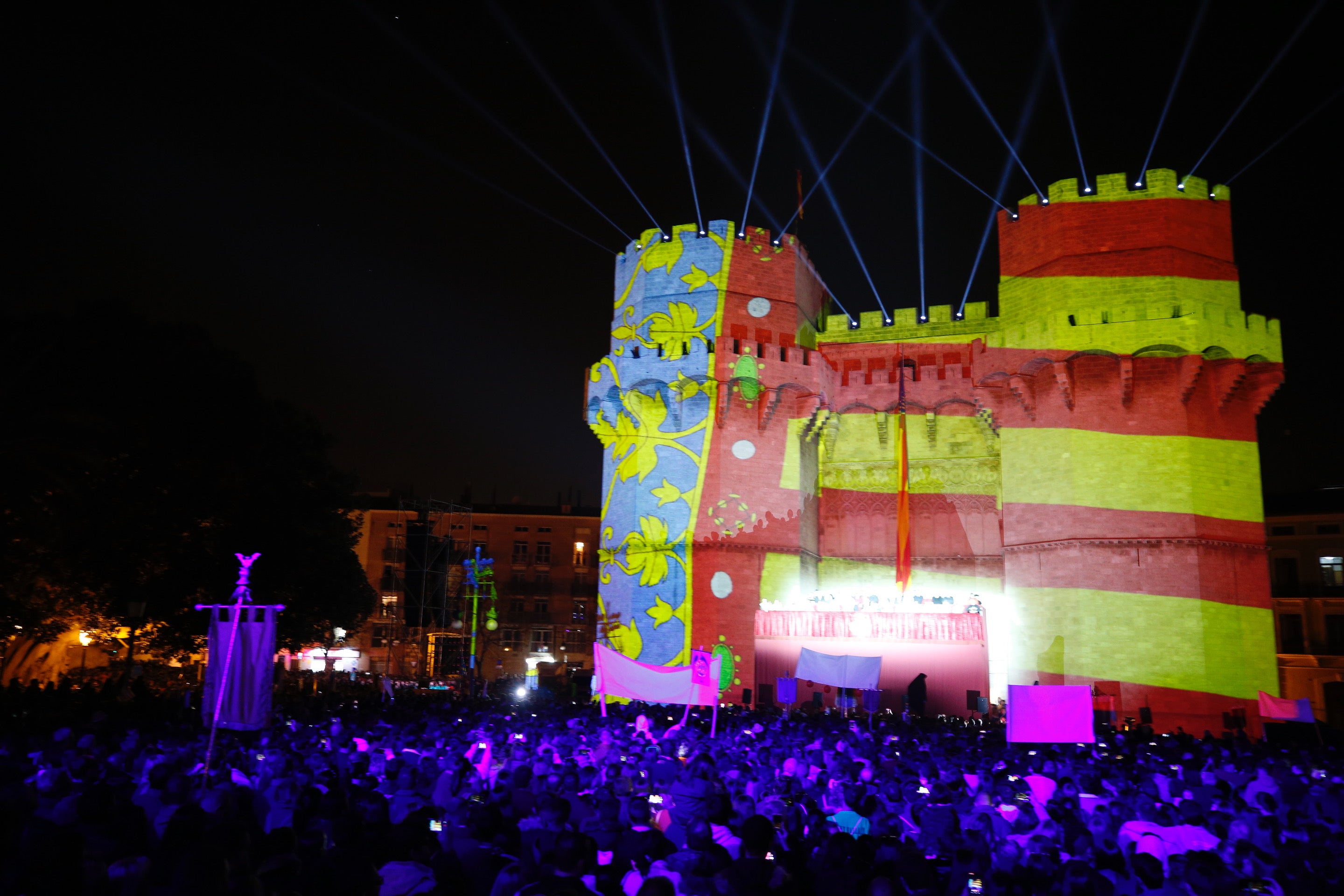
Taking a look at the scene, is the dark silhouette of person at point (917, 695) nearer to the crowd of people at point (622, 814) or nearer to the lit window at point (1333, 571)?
the crowd of people at point (622, 814)

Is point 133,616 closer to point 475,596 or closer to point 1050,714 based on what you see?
point 475,596

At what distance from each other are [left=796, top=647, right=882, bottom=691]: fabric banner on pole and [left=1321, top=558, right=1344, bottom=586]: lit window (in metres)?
35.0

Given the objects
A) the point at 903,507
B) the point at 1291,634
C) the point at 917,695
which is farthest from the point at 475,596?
the point at 1291,634

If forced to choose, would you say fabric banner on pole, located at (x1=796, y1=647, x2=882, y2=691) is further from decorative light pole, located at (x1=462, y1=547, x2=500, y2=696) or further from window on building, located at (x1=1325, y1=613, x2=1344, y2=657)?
window on building, located at (x1=1325, y1=613, x2=1344, y2=657)

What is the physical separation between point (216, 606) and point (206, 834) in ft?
23.7

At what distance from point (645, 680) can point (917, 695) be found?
11928 millimetres

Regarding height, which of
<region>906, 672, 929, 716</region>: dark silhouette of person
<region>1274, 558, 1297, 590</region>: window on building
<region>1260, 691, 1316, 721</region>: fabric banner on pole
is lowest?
<region>906, 672, 929, 716</region>: dark silhouette of person

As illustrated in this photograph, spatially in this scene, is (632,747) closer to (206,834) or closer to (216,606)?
(216,606)

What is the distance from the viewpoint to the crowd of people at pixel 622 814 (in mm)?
6102

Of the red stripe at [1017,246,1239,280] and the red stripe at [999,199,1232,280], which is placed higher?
the red stripe at [999,199,1232,280]

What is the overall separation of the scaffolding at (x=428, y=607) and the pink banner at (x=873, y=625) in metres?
12.4

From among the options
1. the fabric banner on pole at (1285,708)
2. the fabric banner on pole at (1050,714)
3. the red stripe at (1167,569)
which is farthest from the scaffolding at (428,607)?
the fabric banner on pole at (1285,708)

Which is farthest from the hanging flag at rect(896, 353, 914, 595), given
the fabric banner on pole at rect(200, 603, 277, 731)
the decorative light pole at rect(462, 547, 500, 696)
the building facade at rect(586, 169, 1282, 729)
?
the fabric banner on pole at rect(200, 603, 277, 731)

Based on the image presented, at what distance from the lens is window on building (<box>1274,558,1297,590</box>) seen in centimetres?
4881
